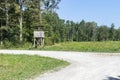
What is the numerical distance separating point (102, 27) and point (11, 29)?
114 metres

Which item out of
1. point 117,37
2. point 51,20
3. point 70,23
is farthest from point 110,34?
point 51,20

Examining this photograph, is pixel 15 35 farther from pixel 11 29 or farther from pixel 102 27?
pixel 102 27

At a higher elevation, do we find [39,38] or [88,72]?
[39,38]

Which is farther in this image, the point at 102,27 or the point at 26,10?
the point at 102,27

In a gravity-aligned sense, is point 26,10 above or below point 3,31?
above

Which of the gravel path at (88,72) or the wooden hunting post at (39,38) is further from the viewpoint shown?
the wooden hunting post at (39,38)

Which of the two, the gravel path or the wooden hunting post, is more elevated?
the wooden hunting post

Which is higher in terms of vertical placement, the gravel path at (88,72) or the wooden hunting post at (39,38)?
the wooden hunting post at (39,38)

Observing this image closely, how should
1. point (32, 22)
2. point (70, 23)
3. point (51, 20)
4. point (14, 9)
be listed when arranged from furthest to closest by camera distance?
1. point (70, 23)
2. point (51, 20)
3. point (32, 22)
4. point (14, 9)

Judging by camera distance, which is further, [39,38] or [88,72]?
[39,38]

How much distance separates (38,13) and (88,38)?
102 meters

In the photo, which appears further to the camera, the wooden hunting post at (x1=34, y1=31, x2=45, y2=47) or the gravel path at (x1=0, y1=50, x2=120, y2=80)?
the wooden hunting post at (x1=34, y1=31, x2=45, y2=47)

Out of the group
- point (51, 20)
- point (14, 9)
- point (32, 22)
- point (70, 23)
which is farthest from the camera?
point (70, 23)

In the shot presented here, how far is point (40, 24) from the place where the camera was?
5428cm
